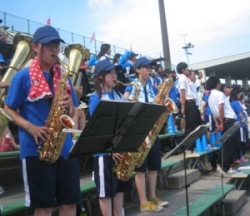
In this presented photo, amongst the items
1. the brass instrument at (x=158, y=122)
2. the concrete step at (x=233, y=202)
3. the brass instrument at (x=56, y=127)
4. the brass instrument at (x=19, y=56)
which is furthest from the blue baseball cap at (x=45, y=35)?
the concrete step at (x=233, y=202)

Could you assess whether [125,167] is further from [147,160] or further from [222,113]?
[222,113]

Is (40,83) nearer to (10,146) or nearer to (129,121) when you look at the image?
(129,121)

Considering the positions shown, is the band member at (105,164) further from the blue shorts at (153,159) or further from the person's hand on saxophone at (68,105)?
the blue shorts at (153,159)

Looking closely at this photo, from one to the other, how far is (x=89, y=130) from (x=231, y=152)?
21.9 ft

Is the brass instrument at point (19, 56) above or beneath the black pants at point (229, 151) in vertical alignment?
above

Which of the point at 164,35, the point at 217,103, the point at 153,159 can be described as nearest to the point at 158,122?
the point at 153,159

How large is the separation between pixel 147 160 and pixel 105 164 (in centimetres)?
133

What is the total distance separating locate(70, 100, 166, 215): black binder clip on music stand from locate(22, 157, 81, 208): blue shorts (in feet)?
1.19

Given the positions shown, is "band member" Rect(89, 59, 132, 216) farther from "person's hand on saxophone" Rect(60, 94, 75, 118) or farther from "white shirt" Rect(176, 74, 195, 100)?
"white shirt" Rect(176, 74, 195, 100)

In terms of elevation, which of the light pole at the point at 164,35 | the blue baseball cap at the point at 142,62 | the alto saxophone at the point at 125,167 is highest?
the light pole at the point at 164,35

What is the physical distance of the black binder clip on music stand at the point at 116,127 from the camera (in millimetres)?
2497

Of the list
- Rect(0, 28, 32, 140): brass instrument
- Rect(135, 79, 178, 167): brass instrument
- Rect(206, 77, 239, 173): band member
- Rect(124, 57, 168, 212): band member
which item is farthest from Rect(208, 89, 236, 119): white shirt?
Rect(0, 28, 32, 140): brass instrument

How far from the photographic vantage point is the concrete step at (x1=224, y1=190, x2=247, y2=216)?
6.19 m

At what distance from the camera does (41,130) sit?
2.79m
